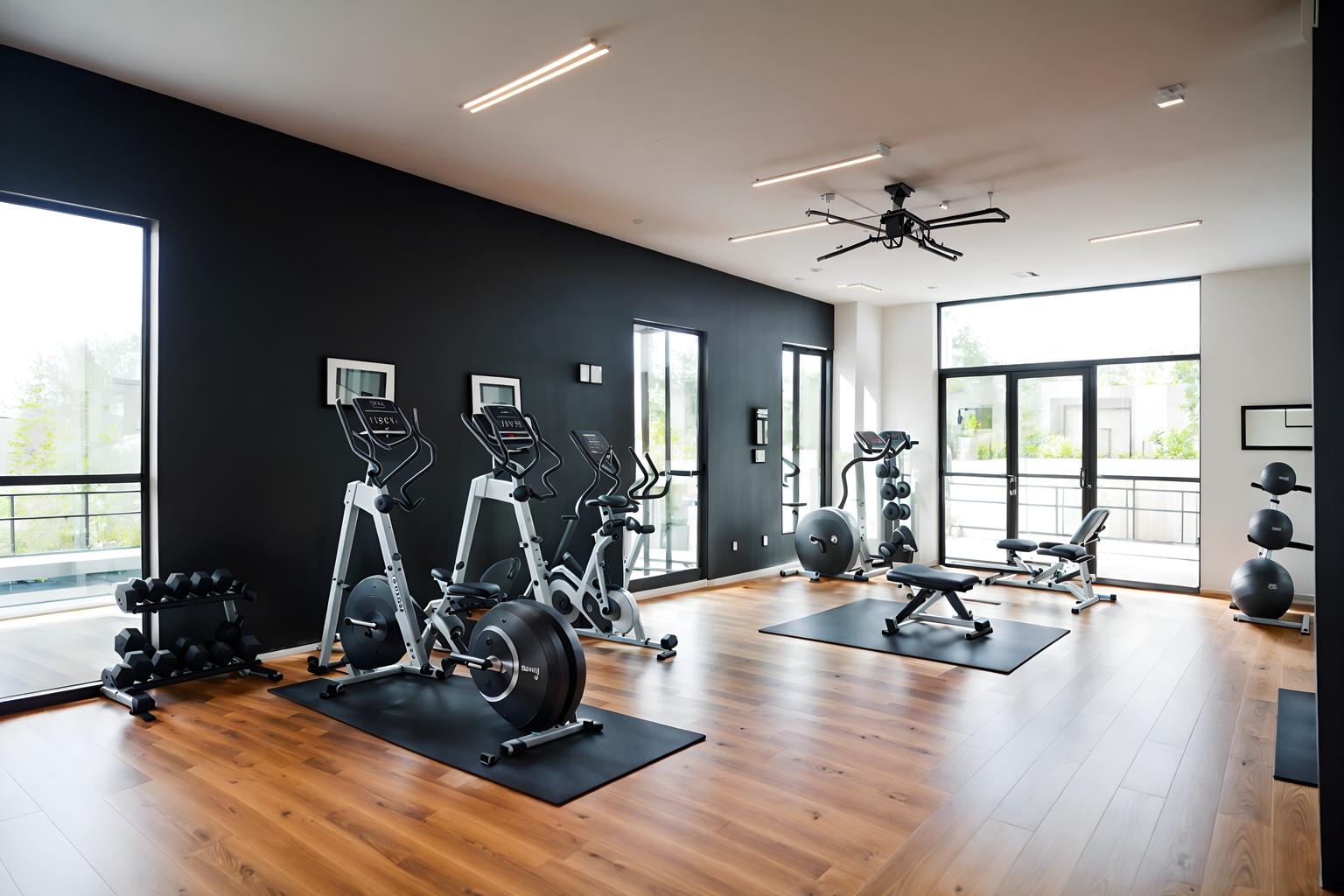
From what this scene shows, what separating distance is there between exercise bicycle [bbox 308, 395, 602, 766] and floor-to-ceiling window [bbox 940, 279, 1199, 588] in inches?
244

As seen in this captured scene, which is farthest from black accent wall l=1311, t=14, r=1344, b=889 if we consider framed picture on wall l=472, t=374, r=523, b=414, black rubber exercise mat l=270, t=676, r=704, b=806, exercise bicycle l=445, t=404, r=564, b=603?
framed picture on wall l=472, t=374, r=523, b=414

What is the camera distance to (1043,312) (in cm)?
836

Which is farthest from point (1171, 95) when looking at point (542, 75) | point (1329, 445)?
point (542, 75)

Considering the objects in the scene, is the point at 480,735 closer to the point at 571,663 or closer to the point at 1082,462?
the point at 571,663

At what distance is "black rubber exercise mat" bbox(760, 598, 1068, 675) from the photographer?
4832 mm

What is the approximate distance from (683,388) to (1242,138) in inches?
168

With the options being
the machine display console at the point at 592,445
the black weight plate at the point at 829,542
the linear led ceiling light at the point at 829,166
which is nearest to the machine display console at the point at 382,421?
the machine display console at the point at 592,445

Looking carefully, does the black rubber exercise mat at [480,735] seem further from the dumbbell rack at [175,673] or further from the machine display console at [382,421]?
the machine display console at [382,421]

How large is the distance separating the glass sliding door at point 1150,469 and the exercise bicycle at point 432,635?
20.8ft

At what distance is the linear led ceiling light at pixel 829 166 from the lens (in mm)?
4469

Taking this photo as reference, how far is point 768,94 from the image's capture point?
385 cm

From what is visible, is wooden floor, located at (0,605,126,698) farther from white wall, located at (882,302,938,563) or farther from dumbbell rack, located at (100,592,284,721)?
white wall, located at (882,302,938,563)

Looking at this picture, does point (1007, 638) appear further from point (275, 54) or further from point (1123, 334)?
point (275, 54)

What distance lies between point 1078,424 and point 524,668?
6.69 metres
